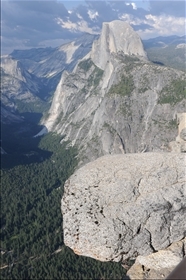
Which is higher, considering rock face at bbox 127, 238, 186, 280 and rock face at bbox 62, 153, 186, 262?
rock face at bbox 62, 153, 186, 262

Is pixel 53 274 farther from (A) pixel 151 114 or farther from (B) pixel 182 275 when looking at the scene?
(A) pixel 151 114

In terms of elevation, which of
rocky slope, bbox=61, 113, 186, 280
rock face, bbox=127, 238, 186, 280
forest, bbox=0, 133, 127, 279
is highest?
rocky slope, bbox=61, 113, 186, 280

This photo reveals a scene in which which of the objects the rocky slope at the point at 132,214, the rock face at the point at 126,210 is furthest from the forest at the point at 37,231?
the rock face at the point at 126,210

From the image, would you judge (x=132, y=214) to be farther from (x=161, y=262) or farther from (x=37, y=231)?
(x=37, y=231)

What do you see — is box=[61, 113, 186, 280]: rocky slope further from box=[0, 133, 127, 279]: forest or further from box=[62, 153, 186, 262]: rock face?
box=[0, 133, 127, 279]: forest

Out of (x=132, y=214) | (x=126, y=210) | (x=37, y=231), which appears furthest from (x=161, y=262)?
(x=37, y=231)

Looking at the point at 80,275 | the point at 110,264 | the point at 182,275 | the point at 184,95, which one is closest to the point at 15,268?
the point at 80,275

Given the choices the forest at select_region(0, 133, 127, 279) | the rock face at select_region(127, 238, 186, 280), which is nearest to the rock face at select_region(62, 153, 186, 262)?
the rock face at select_region(127, 238, 186, 280)
